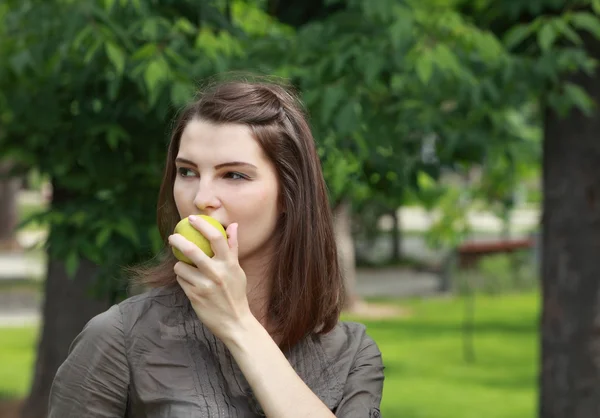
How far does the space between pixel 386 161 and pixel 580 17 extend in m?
1.30

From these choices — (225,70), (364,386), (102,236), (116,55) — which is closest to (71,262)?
(102,236)

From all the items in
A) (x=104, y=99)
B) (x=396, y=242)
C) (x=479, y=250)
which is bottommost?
(x=396, y=242)

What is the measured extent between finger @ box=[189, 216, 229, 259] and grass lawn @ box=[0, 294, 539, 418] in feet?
25.5

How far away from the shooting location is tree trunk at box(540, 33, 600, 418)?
6.66m

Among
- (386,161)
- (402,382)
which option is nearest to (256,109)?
(386,161)

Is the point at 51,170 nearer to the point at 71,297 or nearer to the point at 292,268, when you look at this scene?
the point at 71,297

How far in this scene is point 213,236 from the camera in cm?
187

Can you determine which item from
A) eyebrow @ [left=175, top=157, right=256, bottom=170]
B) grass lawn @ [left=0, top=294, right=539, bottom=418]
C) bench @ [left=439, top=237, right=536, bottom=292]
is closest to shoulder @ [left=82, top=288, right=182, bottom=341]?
eyebrow @ [left=175, top=157, right=256, bottom=170]

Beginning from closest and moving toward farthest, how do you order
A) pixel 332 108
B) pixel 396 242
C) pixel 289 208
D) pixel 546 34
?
1. pixel 289 208
2. pixel 332 108
3. pixel 546 34
4. pixel 396 242

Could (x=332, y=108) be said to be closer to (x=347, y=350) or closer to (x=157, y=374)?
(x=347, y=350)

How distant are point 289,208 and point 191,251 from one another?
324 millimetres

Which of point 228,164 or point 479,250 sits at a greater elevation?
point 228,164

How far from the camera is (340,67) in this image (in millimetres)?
4617

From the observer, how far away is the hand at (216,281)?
1875mm
